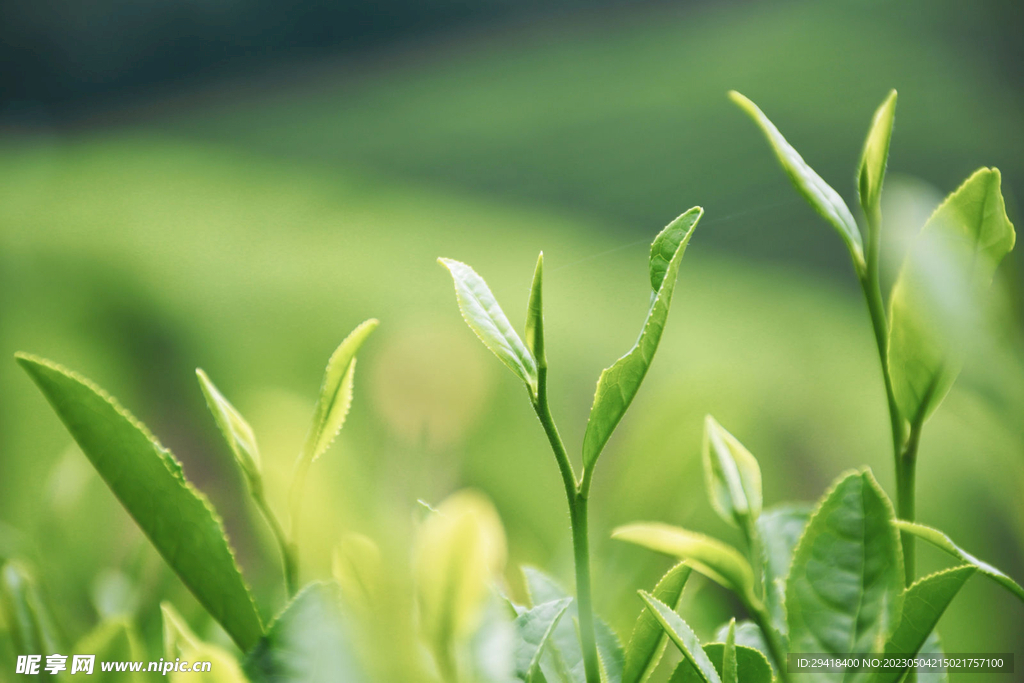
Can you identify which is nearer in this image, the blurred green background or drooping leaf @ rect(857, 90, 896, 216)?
drooping leaf @ rect(857, 90, 896, 216)

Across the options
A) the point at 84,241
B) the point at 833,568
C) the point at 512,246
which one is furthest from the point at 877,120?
the point at 84,241

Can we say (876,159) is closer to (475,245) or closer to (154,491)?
(154,491)

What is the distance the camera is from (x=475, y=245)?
701 mm

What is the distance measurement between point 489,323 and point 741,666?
7 centimetres

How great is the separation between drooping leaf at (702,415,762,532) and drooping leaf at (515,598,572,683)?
0.04m

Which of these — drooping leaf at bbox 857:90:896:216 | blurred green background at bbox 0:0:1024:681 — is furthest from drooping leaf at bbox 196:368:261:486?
drooping leaf at bbox 857:90:896:216

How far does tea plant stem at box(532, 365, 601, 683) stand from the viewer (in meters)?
0.09

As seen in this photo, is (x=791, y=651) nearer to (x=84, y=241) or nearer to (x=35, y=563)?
(x=35, y=563)

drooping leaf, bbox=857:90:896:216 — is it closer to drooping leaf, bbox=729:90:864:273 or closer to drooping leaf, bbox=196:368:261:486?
drooping leaf, bbox=729:90:864:273

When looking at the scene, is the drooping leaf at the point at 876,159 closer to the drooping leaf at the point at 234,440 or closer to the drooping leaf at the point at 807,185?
the drooping leaf at the point at 807,185

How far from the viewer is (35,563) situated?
204mm

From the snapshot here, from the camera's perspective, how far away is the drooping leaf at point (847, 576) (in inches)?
4.2

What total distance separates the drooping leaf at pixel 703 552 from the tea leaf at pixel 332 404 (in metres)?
0.05

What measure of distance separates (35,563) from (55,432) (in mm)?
402
